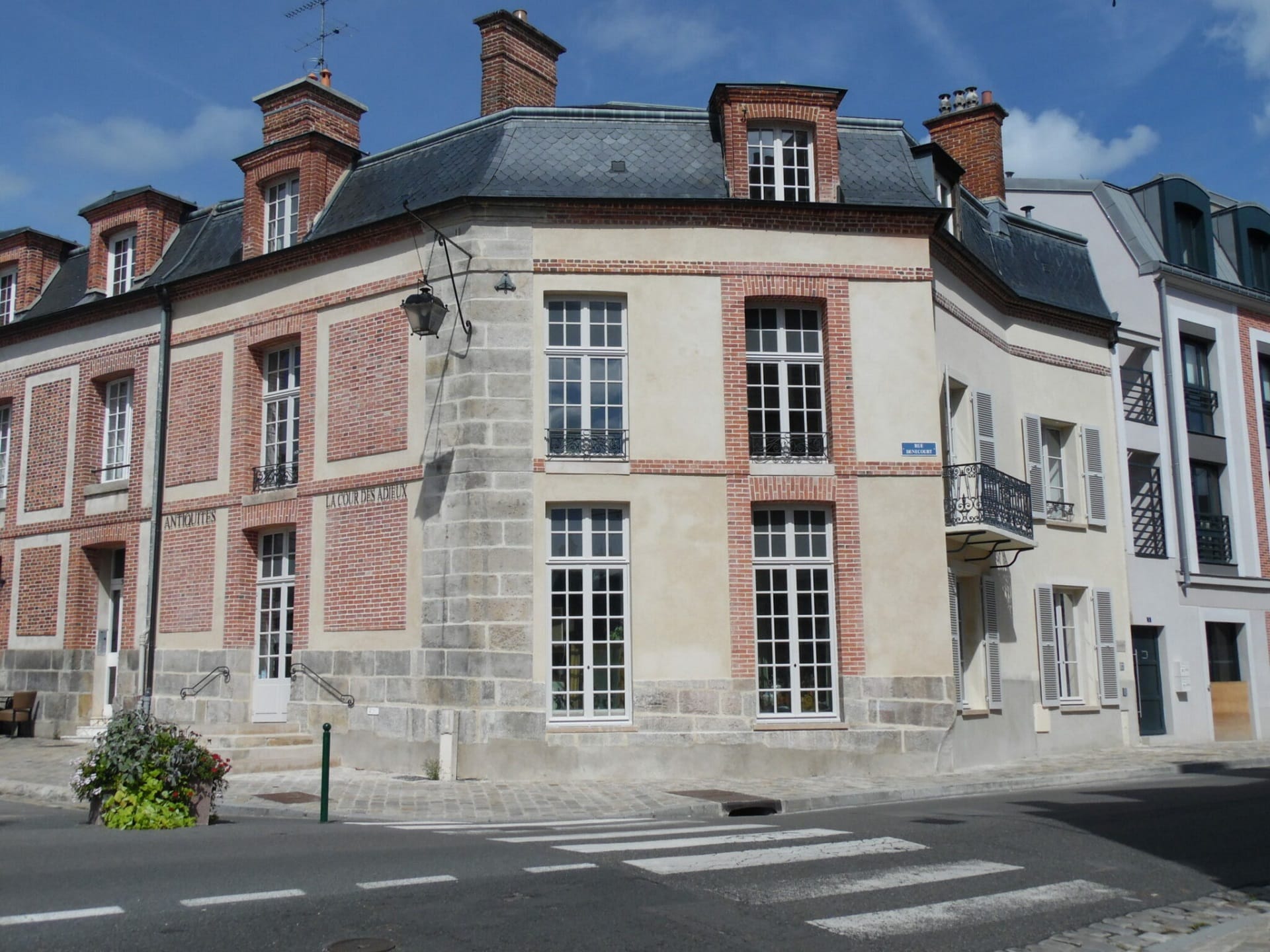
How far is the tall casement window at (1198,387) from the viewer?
22.6m

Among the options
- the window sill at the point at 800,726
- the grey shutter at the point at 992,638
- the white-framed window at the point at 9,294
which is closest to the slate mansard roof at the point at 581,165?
the grey shutter at the point at 992,638

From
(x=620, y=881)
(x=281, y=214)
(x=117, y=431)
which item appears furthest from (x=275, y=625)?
(x=620, y=881)

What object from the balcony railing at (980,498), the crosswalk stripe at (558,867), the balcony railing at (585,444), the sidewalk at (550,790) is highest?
the balcony railing at (585,444)

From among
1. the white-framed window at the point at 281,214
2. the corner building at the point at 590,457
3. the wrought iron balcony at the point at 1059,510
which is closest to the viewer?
the corner building at the point at 590,457

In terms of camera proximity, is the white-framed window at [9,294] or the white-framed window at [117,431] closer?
the white-framed window at [117,431]

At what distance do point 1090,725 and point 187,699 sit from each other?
14.0m

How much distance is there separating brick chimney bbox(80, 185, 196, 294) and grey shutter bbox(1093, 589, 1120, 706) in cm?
1670

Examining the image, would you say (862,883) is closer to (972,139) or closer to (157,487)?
(157,487)

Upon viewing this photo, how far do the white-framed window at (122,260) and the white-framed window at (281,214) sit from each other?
11.2 feet

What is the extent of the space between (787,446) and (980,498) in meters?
2.67

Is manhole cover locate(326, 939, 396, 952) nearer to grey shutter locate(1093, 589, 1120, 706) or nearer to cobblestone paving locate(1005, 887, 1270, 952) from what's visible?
cobblestone paving locate(1005, 887, 1270, 952)

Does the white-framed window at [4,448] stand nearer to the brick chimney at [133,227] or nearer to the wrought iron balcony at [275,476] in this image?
the brick chimney at [133,227]

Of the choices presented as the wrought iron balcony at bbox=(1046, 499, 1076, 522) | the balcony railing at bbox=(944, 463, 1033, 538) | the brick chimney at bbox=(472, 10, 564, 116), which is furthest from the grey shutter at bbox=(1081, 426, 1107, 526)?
the brick chimney at bbox=(472, 10, 564, 116)

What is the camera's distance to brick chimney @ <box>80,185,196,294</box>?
19.5 meters
